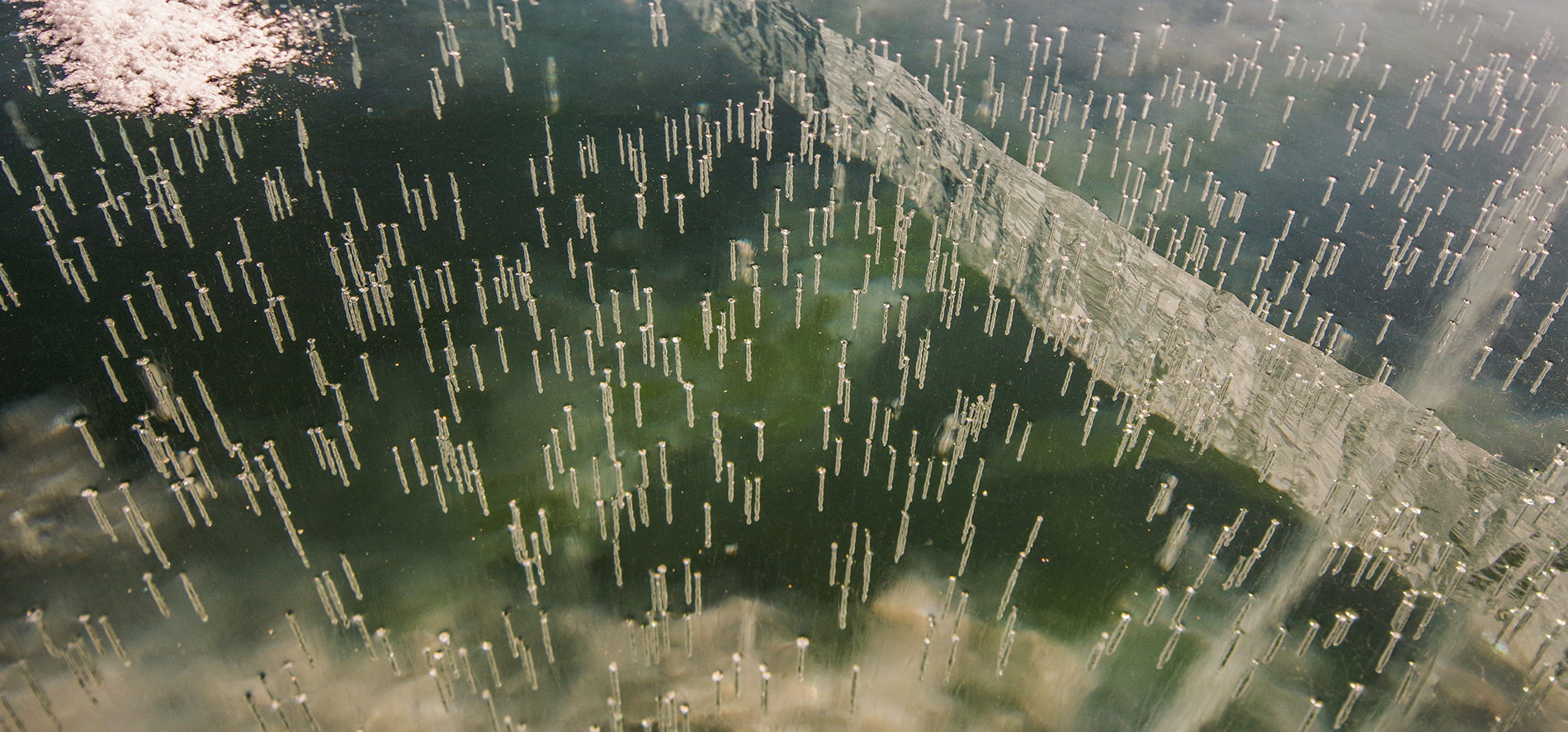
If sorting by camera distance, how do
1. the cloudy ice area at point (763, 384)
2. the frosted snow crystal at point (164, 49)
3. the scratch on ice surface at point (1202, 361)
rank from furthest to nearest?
the frosted snow crystal at point (164, 49)
the scratch on ice surface at point (1202, 361)
the cloudy ice area at point (763, 384)

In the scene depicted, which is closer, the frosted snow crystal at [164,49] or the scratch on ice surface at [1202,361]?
the scratch on ice surface at [1202,361]

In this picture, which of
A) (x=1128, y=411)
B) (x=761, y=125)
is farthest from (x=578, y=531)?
(x=761, y=125)

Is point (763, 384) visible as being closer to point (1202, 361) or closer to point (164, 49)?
point (1202, 361)

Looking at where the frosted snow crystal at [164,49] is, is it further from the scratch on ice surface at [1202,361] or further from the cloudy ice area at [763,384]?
the scratch on ice surface at [1202,361]

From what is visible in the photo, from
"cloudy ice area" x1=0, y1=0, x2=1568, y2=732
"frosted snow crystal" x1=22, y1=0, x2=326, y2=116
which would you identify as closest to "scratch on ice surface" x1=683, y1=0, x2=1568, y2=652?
"cloudy ice area" x1=0, y1=0, x2=1568, y2=732

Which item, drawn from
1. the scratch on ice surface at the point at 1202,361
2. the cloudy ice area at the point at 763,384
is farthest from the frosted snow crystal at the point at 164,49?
the scratch on ice surface at the point at 1202,361

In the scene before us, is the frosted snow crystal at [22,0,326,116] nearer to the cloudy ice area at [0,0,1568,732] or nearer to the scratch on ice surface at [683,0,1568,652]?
the cloudy ice area at [0,0,1568,732]

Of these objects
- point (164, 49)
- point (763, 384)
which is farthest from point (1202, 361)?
point (164, 49)

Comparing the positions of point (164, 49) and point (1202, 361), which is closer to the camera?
point (1202, 361)
